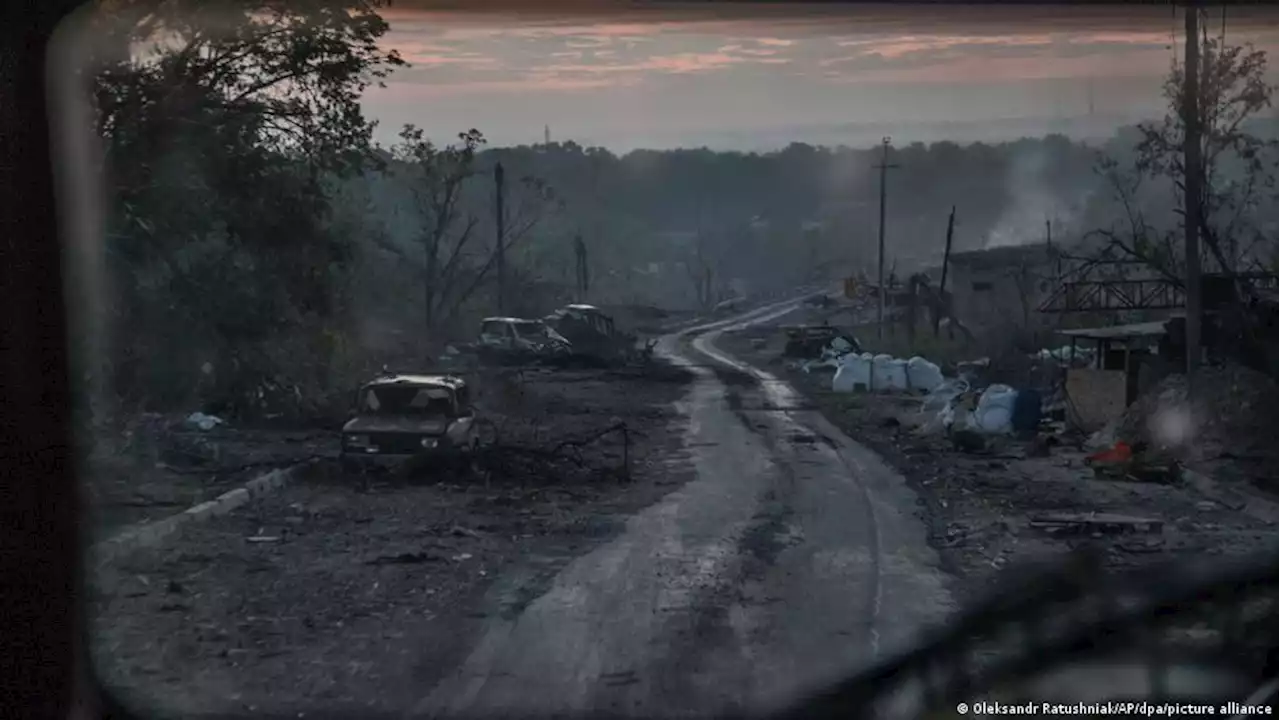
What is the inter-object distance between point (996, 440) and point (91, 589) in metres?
2.17

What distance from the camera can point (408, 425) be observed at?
3422 mm

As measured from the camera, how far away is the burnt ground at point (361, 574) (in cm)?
293

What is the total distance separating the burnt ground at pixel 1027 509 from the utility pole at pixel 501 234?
3.27 feet

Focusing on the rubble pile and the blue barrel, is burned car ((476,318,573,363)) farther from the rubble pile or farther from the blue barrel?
the rubble pile

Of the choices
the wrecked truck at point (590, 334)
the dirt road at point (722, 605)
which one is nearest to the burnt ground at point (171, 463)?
the wrecked truck at point (590, 334)

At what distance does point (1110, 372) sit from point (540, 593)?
153 centimetres

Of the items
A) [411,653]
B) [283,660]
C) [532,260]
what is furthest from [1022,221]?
[283,660]

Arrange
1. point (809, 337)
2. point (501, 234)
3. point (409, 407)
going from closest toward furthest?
point (409, 407) < point (501, 234) < point (809, 337)

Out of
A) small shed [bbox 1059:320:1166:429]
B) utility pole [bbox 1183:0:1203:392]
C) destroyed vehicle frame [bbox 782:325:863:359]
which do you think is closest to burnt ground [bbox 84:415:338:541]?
destroyed vehicle frame [bbox 782:325:863:359]

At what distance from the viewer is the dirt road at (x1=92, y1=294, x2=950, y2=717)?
2.84 metres

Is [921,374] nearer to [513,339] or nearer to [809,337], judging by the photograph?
[809,337]

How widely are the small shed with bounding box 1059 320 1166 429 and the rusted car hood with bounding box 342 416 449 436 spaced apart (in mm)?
1592

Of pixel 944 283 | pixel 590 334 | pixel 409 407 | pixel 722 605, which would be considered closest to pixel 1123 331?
pixel 944 283

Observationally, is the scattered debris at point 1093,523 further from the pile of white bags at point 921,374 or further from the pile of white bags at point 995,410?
the pile of white bags at point 921,374
